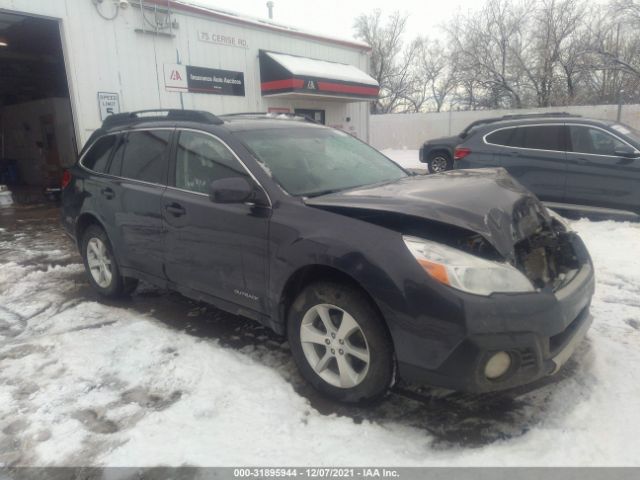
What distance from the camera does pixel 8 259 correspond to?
658cm

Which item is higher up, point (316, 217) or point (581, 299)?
point (316, 217)

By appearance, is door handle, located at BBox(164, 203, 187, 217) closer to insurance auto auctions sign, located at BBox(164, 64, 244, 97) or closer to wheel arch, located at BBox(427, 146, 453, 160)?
insurance auto auctions sign, located at BBox(164, 64, 244, 97)

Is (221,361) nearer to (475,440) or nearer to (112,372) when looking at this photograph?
(112,372)

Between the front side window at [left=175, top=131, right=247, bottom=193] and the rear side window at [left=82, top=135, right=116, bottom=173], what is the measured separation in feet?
4.06

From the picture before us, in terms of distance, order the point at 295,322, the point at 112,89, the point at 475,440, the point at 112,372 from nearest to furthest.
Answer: the point at 475,440 → the point at 295,322 → the point at 112,372 → the point at 112,89

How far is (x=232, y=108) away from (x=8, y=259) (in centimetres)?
647

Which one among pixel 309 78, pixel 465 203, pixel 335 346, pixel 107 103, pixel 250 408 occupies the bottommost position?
pixel 250 408

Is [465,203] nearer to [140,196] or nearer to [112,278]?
[140,196]

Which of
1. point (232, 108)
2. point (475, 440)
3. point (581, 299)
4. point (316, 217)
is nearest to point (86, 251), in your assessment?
point (316, 217)

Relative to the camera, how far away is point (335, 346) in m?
2.76

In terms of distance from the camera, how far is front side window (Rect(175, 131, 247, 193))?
3.35 m

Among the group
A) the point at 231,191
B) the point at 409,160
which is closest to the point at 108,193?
the point at 231,191

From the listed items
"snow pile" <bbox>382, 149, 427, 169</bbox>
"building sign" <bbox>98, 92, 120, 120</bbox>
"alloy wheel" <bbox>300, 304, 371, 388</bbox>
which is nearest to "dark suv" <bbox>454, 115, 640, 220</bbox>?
"alloy wheel" <bbox>300, 304, 371, 388</bbox>

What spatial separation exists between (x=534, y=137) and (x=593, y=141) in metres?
0.85
